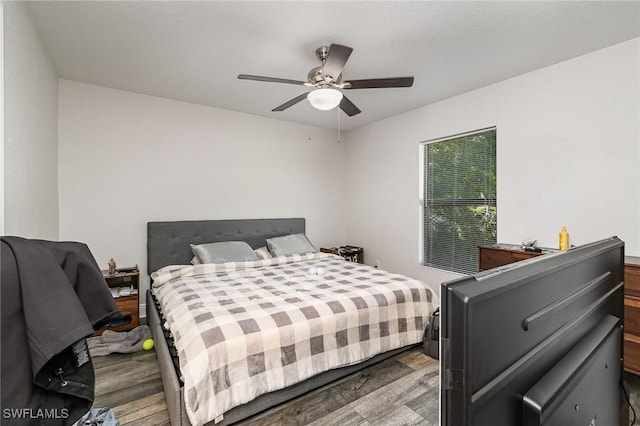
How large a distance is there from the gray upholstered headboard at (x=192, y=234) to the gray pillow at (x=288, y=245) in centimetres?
25

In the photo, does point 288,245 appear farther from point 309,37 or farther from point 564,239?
point 564,239

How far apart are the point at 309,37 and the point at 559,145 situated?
7.88 feet

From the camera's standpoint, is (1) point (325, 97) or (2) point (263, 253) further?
(2) point (263, 253)

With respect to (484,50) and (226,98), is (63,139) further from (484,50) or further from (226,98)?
(484,50)

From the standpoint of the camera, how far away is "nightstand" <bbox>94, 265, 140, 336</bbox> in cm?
294

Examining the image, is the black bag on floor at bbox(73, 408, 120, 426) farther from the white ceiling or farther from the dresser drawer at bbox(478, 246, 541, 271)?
the dresser drawer at bbox(478, 246, 541, 271)

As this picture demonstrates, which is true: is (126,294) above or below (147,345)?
above

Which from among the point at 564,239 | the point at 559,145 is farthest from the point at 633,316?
the point at 559,145

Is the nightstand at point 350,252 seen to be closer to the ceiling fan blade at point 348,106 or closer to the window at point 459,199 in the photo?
the window at point 459,199

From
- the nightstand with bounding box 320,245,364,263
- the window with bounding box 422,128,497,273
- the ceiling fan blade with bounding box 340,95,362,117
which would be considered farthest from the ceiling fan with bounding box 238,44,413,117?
the nightstand with bounding box 320,245,364,263

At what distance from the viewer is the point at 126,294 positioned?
2973mm

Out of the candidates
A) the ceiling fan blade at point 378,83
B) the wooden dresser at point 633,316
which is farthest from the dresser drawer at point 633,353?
the ceiling fan blade at point 378,83

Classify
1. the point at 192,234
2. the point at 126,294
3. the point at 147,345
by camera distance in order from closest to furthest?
the point at 147,345 → the point at 126,294 → the point at 192,234

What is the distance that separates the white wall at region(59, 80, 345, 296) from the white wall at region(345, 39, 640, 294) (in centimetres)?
183
